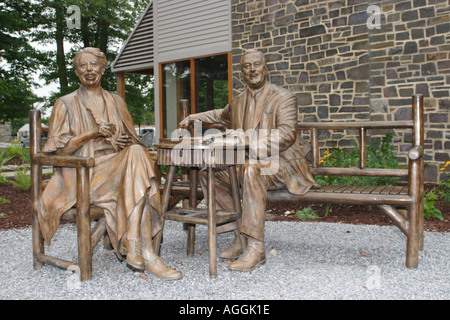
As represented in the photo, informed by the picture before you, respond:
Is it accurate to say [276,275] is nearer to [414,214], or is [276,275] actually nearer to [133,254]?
[133,254]

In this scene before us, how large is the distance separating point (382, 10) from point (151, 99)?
1347 cm

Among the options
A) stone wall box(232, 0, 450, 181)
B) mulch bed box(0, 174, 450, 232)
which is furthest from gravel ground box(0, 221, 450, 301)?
stone wall box(232, 0, 450, 181)

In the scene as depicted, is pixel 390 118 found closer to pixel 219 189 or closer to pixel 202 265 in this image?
pixel 219 189

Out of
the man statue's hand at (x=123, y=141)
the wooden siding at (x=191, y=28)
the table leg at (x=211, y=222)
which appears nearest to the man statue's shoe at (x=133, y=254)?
the table leg at (x=211, y=222)

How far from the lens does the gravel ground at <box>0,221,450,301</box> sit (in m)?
2.98

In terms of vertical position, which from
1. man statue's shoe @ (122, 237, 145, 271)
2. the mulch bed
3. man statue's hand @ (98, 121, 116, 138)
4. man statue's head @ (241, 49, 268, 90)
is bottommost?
the mulch bed

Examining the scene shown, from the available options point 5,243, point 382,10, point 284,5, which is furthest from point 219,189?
point 284,5

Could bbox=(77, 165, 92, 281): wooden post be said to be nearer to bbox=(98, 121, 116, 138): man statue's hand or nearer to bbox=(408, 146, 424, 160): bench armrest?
bbox=(98, 121, 116, 138): man statue's hand

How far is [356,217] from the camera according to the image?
5668mm

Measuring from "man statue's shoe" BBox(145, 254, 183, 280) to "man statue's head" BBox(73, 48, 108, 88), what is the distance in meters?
1.48

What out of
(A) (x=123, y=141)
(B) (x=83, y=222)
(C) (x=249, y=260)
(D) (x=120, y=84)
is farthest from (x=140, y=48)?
(C) (x=249, y=260)

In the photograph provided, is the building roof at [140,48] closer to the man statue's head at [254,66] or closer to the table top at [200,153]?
the man statue's head at [254,66]

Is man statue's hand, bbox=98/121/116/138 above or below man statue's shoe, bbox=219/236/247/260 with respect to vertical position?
above

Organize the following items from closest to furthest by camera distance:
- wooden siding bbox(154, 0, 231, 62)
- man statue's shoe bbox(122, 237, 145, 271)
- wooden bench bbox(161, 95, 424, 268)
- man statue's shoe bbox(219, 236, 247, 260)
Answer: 1. man statue's shoe bbox(122, 237, 145, 271)
2. wooden bench bbox(161, 95, 424, 268)
3. man statue's shoe bbox(219, 236, 247, 260)
4. wooden siding bbox(154, 0, 231, 62)
